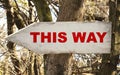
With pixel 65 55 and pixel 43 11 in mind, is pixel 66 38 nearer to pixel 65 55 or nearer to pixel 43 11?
pixel 65 55

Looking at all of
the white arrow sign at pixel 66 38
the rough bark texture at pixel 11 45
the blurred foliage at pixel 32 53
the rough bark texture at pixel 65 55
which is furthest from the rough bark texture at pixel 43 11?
the rough bark texture at pixel 11 45

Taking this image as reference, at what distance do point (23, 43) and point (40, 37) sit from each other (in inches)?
4.8

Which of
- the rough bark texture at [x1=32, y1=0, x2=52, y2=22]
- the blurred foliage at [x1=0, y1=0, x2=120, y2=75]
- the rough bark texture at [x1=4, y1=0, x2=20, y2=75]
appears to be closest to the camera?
the rough bark texture at [x1=32, y1=0, x2=52, y2=22]

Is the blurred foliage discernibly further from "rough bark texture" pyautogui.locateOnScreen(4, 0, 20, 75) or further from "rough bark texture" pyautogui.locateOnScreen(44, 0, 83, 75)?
"rough bark texture" pyautogui.locateOnScreen(44, 0, 83, 75)

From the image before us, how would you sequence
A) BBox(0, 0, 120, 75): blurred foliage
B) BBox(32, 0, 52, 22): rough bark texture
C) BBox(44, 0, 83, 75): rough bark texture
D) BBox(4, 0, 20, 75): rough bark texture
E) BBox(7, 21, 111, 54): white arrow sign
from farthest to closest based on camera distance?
BBox(4, 0, 20, 75): rough bark texture < BBox(0, 0, 120, 75): blurred foliage < BBox(32, 0, 52, 22): rough bark texture < BBox(44, 0, 83, 75): rough bark texture < BBox(7, 21, 111, 54): white arrow sign

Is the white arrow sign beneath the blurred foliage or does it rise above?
above

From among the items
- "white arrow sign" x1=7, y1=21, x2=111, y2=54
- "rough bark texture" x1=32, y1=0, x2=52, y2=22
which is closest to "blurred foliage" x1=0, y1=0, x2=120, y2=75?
"rough bark texture" x1=32, y1=0, x2=52, y2=22

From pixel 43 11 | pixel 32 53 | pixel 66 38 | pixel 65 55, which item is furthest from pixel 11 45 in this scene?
pixel 66 38

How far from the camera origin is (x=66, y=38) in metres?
2.42

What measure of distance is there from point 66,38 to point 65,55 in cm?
38

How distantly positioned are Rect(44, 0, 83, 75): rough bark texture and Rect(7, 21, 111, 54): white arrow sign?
37 cm

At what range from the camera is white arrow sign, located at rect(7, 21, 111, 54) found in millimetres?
2410

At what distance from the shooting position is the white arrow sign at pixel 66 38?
2.41 m

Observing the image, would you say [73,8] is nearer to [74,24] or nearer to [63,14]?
[63,14]
